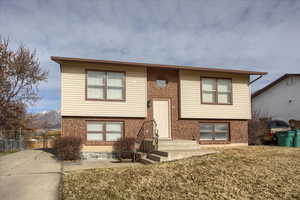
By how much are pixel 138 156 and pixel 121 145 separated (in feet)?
3.64

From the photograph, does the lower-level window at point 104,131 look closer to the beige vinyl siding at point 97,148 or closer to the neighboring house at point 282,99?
the beige vinyl siding at point 97,148

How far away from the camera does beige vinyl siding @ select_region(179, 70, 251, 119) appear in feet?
42.0

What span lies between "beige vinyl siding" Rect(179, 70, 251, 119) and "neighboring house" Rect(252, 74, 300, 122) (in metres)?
9.40

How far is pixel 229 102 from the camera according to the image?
13508mm

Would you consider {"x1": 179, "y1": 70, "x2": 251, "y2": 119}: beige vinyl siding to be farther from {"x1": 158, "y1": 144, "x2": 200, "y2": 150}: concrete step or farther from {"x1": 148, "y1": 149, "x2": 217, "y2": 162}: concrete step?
{"x1": 148, "y1": 149, "x2": 217, "y2": 162}: concrete step

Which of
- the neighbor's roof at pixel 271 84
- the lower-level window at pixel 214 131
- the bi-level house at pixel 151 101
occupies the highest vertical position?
the neighbor's roof at pixel 271 84

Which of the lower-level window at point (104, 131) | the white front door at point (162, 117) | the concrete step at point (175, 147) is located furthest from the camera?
the white front door at point (162, 117)

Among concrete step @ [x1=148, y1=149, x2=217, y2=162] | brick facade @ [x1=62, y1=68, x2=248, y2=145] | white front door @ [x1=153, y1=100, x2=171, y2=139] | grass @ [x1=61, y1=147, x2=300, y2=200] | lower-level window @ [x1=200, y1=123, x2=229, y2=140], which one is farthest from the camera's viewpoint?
lower-level window @ [x1=200, y1=123, x2=229, y2=140]


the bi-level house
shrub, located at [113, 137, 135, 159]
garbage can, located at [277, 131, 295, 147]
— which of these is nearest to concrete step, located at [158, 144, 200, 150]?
shrub, located at [113, 137, 135, 159]

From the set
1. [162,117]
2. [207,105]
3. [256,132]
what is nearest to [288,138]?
[256,132]

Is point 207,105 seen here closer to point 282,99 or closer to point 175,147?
point 175,147

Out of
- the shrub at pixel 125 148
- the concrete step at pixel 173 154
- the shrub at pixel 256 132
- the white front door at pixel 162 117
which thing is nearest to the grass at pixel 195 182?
the concrete step at pixel 173 154

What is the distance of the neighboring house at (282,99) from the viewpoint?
20.7 meters

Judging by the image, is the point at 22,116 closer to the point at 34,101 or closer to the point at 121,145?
the point at 34,101
